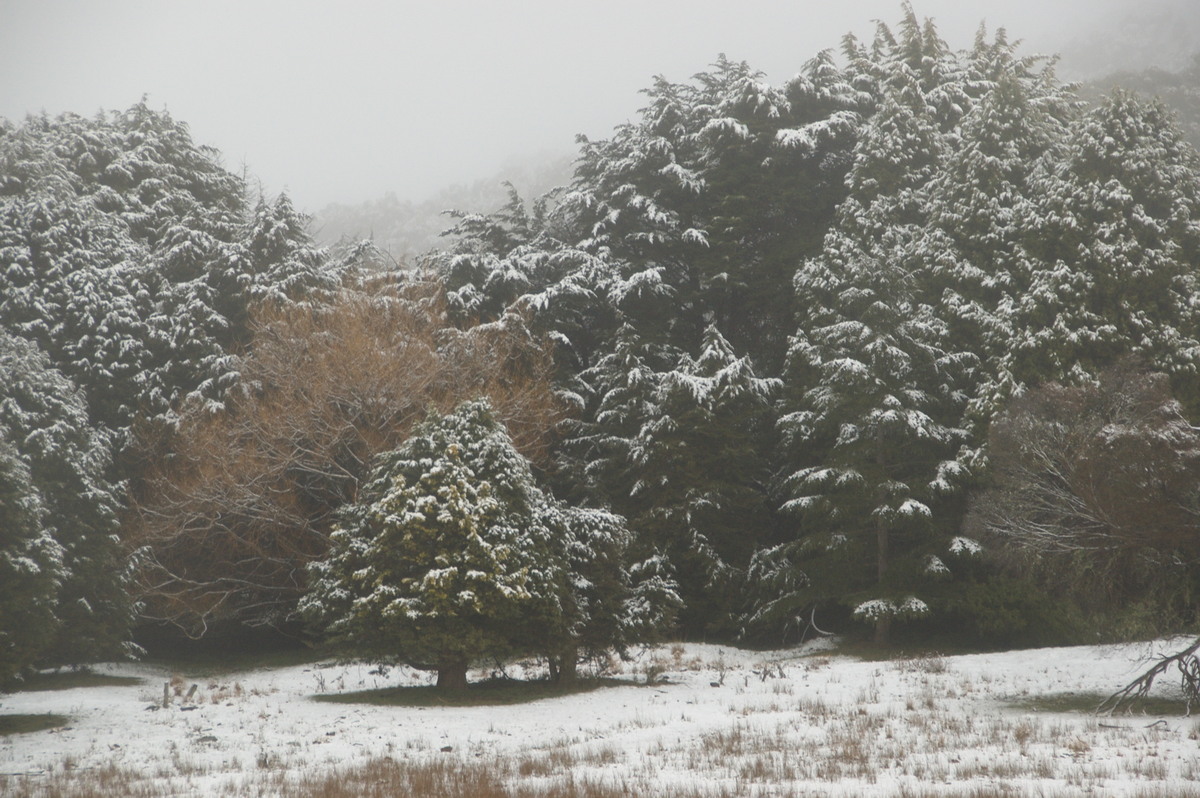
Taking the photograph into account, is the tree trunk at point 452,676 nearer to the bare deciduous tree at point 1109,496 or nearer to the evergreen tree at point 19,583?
the evergreen tree at point 19,583

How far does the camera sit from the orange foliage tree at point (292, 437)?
25.0 m

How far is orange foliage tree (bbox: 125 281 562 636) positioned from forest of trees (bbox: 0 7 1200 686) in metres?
0.15

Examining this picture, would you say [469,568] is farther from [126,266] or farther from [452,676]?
[126,266]

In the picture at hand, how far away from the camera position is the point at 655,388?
28.3m

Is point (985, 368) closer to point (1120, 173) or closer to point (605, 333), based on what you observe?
point (1120, 173)

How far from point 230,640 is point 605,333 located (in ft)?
50.3

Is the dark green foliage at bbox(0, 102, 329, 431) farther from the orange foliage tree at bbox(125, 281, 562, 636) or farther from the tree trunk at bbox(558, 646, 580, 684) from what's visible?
the tree trunk at bbox(558, 646, 580, 684)

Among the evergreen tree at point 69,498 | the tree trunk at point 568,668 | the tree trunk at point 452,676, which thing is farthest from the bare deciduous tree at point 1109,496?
the evergreen tree at point 69,498

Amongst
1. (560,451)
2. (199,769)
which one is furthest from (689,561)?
(199,769)

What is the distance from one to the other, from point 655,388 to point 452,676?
1209 centimetres

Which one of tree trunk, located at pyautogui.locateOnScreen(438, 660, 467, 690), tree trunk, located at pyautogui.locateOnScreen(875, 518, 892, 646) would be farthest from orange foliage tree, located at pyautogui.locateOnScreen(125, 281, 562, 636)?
tree trunk, located at pyautogui.locateOnScreen(875, 518, 892, 646)

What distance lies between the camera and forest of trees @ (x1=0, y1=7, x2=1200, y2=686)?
1736 cm

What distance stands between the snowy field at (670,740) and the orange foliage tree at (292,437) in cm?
565

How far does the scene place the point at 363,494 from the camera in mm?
20125
